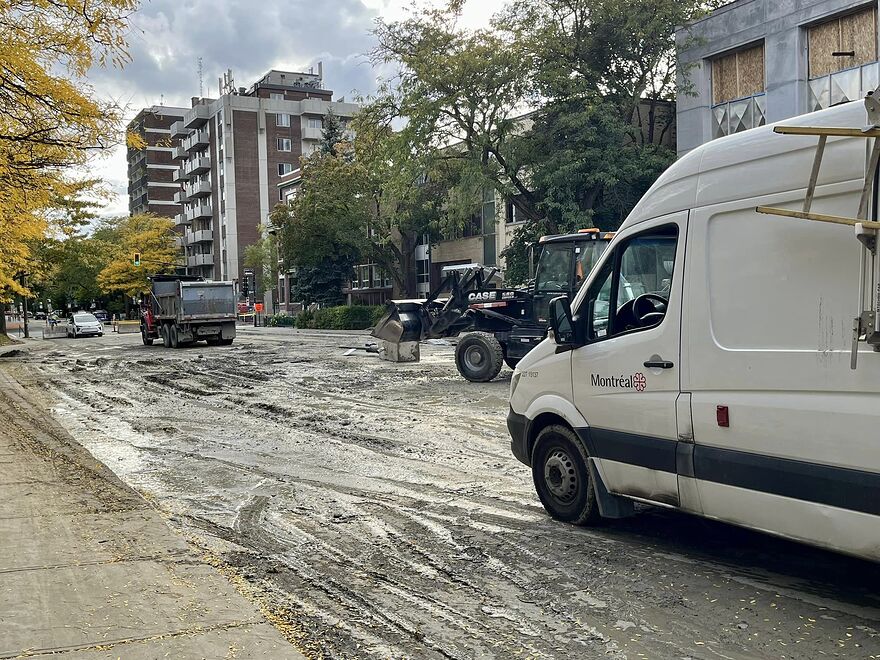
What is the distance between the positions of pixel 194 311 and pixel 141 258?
165 ft

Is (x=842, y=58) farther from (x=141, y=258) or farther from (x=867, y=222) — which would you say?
(x=141, y=258)

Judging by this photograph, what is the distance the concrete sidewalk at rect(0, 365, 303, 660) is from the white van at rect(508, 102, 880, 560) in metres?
2.63

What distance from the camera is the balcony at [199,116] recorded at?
94.8 metres

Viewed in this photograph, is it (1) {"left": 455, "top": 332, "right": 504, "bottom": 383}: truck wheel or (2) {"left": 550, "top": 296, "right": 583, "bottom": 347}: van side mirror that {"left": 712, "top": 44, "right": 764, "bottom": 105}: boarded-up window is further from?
(2) {"left": 550, "top": 296, "right": 583, "bottom": 347}: van side mirror

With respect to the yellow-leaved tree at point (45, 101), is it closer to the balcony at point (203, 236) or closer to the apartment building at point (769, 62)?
the apartment building at point (769, 62)

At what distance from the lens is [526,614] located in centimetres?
455

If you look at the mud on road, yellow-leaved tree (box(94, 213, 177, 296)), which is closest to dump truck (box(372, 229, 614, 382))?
the mud on road

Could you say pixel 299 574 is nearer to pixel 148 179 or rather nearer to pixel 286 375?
pixel 286 375

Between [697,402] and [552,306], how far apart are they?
4.85 feet

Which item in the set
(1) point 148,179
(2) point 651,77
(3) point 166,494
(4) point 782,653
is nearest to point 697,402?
(4) point 782,653

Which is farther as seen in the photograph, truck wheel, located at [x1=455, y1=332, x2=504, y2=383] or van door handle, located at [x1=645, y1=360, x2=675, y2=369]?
truck wheel, located at [x1=455, y1=332, x2=504, y2=383]

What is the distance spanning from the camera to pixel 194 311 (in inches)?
1297

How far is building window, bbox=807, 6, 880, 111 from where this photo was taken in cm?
2384

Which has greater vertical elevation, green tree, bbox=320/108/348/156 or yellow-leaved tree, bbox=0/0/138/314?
green tree, bbox=320/108/348/156
